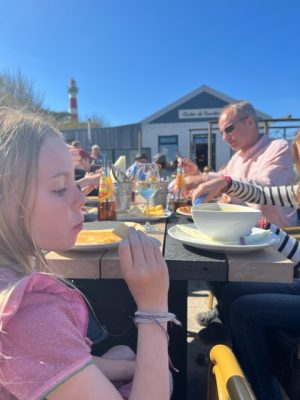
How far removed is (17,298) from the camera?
0.57m

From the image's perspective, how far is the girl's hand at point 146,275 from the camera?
2.53ft

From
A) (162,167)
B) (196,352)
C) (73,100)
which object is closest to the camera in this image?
(196,352)

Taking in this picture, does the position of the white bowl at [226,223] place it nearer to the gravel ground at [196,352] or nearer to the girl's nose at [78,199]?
the girl's nose at [78,199]

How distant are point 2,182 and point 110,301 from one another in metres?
0.98

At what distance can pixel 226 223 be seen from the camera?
116 centimetres

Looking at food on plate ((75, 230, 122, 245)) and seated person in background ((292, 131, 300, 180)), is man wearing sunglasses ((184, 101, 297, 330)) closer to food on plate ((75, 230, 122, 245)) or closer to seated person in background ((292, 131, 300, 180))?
seated person in background ((292, 131, 300, 180))

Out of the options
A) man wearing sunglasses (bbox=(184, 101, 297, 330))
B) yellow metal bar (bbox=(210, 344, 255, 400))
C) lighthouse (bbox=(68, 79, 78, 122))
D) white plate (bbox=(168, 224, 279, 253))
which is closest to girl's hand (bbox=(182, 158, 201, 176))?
man wearing sunglasses (bbox=(184, 101, 297, 330))

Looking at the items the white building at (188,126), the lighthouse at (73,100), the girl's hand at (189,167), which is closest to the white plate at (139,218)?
the girl's hand at (189,167)

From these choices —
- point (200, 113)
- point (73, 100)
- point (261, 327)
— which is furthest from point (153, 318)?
point (73, 100)

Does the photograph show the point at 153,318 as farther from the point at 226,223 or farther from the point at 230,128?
the point at 230,128

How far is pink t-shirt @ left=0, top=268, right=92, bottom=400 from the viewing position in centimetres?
54

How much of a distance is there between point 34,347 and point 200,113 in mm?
18216

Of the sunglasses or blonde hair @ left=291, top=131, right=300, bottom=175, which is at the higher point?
the sunglasses

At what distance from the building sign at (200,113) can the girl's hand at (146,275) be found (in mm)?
17570
